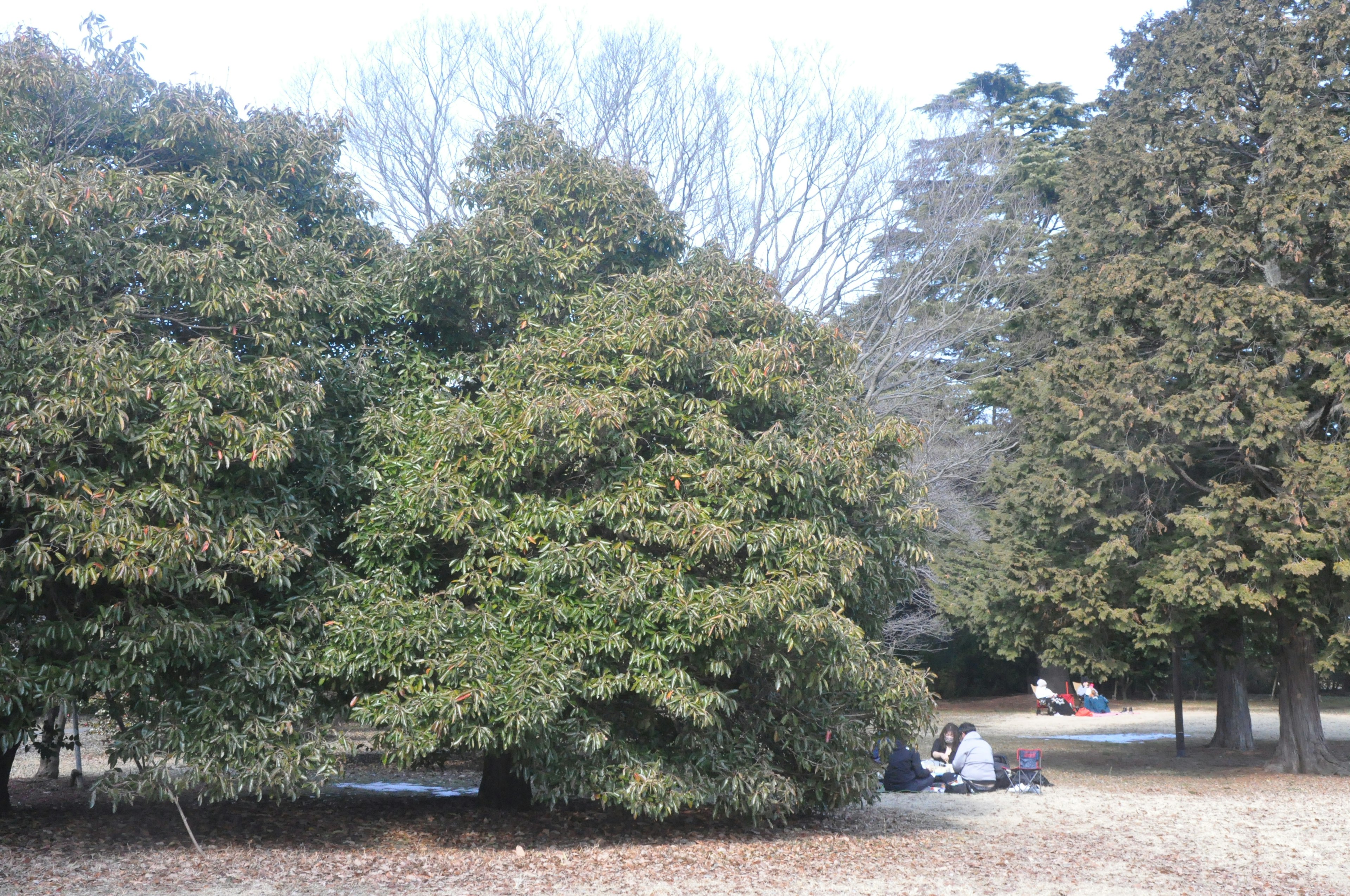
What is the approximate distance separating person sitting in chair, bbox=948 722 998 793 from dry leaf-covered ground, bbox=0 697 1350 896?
0.37 meters

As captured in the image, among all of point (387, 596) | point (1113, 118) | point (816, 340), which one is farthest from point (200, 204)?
point (1113, 118)

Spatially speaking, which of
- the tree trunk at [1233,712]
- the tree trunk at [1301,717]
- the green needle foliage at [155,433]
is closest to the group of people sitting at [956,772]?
the tree trunk at [1301,717]

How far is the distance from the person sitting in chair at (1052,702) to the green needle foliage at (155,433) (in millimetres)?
24561

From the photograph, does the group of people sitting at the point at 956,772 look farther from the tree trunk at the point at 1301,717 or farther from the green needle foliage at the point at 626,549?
the tree trunk at the point at 1301,717

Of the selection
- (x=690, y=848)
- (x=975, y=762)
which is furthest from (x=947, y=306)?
(x=690, y=848)

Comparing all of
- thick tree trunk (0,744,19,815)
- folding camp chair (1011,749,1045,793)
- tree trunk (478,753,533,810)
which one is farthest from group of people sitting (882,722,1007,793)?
thick tree trunk (0,744,19,815)

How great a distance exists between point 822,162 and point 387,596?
16174 mm

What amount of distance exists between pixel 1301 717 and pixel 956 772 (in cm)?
594

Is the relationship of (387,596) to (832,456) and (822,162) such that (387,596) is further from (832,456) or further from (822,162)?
(822,162)

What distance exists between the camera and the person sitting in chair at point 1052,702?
2942 cm

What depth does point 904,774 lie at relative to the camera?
45.5 ft

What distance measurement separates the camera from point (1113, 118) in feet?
58.8

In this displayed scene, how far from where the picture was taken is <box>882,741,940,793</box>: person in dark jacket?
1386 centimetres

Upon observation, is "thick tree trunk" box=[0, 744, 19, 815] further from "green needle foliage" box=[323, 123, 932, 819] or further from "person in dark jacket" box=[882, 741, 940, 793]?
"person in dark jacket" box=[882, 741, 940, 793]
